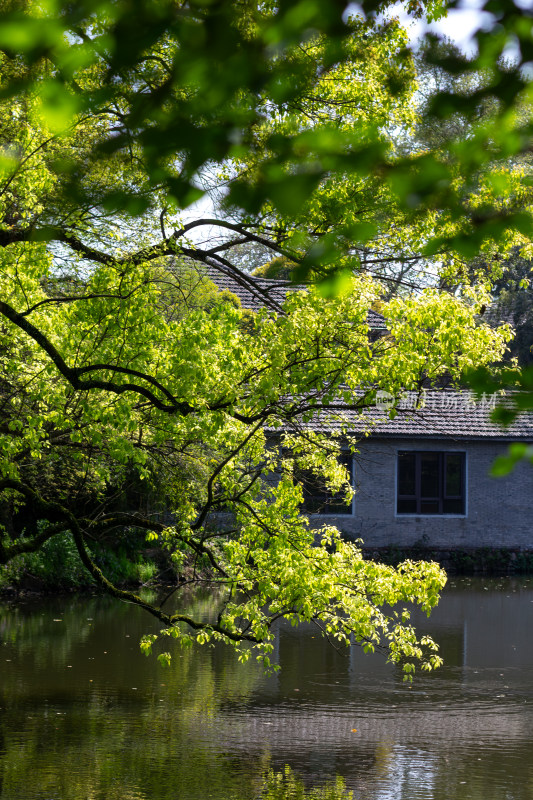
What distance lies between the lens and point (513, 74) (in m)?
2.72

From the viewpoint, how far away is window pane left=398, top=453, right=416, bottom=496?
89.1 ft

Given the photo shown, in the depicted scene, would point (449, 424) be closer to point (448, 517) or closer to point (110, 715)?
point (448, 517)

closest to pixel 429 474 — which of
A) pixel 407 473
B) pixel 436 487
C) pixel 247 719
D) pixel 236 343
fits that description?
pixel 436 487

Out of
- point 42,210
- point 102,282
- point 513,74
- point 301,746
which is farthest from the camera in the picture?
point 301,746

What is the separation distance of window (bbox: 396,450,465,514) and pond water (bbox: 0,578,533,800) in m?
10.6

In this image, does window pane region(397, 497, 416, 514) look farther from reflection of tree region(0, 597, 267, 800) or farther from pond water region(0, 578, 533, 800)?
reflection of tree region(0, 597, 267, 800)

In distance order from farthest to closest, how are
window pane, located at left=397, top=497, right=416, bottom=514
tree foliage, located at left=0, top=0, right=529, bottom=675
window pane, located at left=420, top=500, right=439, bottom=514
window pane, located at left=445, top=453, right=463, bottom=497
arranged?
window pane, located at left=445, top=453, right=463, bottom=497
window pane, located at left=420, top=500, right=439, bottom=514
window pane, located at left=397, top=497, right=416, bottom=514
tree foliage, located at left=0, top=0, right=529, bottom=675

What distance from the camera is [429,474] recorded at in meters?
27.7

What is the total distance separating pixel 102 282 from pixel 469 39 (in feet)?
22.4

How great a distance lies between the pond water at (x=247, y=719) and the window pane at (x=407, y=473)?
35.1 feet

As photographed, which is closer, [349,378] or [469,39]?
[469,39]

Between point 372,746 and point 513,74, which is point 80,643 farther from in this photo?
point 513,74

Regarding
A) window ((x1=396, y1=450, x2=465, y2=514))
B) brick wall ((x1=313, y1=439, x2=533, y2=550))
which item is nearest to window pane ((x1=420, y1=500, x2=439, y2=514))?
window ((x1=396, y1=450, x2=465, y2=514))

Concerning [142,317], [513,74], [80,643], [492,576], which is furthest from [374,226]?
[492,576]
